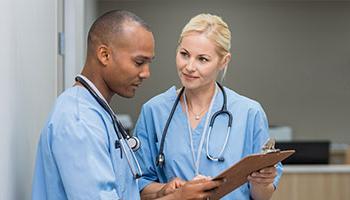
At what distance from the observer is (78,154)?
118 centimetres

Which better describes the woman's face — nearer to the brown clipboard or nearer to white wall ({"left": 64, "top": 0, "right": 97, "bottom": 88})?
the brown clipboard

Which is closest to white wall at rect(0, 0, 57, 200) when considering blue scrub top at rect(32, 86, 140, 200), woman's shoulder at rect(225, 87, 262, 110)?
blue scrub top at rect(32, 86, 140, 200)

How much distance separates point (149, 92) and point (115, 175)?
432cm

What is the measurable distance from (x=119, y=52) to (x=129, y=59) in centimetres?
3

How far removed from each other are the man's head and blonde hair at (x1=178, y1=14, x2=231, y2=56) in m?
0.41

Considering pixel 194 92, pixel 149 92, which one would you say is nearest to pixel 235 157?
pixel 194 92

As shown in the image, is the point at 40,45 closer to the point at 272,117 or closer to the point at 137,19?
the point at 137,19

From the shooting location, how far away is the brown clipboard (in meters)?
1.42

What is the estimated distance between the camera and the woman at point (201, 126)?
171 cm

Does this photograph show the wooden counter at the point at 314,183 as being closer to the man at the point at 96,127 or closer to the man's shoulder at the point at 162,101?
the man's shoulder at the point at 162,101

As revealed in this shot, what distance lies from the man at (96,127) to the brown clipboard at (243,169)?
0.76 ft

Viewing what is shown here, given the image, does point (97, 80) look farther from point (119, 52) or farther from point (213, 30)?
point (213, 30)

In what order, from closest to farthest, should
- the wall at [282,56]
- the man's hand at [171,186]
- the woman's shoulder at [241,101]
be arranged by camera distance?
the man's hand at [171,186], the woman's shoulder at [241,101], the wall at [282,56]

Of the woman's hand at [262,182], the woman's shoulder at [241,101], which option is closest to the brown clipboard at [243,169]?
the woman's hand at [262,182]
